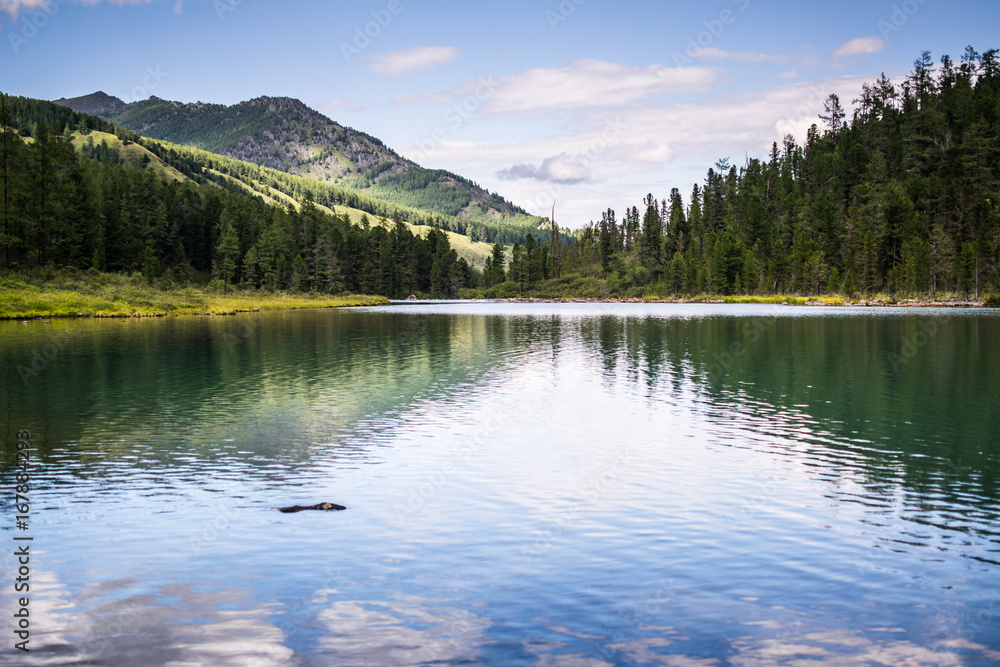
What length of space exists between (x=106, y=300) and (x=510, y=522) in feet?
332

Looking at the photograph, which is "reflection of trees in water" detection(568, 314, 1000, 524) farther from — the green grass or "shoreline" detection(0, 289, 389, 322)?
the green grass

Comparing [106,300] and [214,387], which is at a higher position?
[106,300]

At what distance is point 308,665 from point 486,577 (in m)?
3.65

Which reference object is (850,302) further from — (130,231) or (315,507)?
(130,231)

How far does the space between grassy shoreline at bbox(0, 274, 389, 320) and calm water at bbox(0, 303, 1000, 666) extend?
6190 centimetres

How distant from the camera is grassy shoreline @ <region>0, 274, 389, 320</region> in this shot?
282 feet

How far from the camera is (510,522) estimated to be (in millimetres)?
14680

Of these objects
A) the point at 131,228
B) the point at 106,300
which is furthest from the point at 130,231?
the point at 106,300

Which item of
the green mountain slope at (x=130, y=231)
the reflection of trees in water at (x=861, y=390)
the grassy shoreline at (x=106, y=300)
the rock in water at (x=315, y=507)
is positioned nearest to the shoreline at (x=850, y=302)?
the reflection of trees in water at (x=861, y=390)

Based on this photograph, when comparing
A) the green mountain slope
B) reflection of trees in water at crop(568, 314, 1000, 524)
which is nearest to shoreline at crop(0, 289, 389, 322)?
the green mountain slope

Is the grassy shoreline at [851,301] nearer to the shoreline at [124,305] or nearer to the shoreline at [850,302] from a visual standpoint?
the shoreline at [850,302]

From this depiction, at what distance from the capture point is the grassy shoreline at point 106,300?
8606cm

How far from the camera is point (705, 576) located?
459 inches

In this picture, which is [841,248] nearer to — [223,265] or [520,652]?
[223,265]
